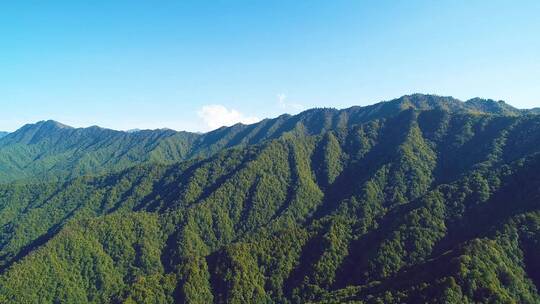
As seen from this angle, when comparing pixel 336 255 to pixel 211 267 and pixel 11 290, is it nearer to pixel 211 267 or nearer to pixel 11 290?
pixel 211 267

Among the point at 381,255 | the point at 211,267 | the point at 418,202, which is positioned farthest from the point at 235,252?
the point at 418,202

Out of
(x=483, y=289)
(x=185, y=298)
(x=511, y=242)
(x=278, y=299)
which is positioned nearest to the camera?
(x=483, y=289)

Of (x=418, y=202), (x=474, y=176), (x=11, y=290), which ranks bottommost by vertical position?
(x=11, y=290)

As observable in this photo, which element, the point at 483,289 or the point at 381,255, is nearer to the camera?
→ the point at 483,289

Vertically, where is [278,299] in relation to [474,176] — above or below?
below

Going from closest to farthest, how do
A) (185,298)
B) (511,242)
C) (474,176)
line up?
1. (511,242)
2. (185,298)
3. (474,176)

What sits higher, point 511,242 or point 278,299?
point 511,242

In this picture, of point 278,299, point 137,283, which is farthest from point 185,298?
point 278,299

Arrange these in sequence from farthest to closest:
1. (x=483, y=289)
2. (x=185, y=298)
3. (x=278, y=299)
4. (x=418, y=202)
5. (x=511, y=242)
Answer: (x=418, y=202), (x=278, y=299), (x=185, y=298), (x=511, y=242), (x=483, y=289)

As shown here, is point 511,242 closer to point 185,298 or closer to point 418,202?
point 418,202
